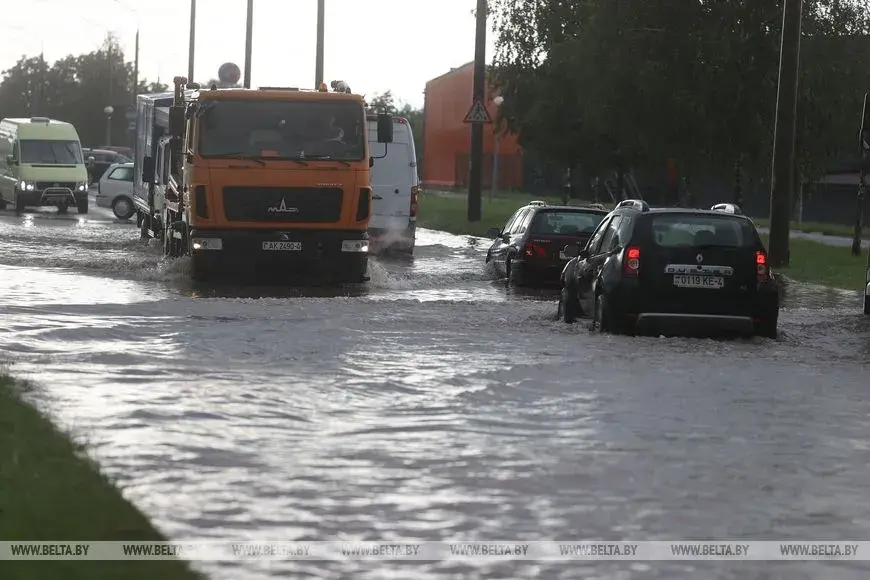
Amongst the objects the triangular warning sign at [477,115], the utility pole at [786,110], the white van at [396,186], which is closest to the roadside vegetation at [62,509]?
the utility pole at [786,110]

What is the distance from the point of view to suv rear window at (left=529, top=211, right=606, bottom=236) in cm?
2347

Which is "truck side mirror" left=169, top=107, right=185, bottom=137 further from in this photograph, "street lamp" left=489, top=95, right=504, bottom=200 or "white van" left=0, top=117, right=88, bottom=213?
"white van" left=0, top=117, right=88, bottom=213

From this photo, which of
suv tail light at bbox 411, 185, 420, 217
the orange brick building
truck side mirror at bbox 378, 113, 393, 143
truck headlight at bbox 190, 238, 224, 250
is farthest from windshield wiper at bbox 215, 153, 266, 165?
the orange brick building

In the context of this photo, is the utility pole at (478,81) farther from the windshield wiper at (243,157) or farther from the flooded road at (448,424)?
the flooded road at (448,424)

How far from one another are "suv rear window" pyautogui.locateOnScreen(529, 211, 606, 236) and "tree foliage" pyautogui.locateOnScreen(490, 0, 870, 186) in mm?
10241

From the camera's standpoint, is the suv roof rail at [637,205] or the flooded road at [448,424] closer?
the flooded road at [448,424]

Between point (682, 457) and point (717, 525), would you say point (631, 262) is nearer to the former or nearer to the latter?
point (682, 457)

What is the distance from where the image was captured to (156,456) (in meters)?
8.84

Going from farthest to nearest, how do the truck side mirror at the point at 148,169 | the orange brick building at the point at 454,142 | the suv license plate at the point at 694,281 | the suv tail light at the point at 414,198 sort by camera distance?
the orange brick building at the point at 454,142
the suv tail light at the point at 414,198
the truck side mirror at the point at 148,169
the suv license plate at the point at 694,281

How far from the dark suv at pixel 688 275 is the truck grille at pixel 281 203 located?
685 centimetres

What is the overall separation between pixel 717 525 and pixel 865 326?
11685mm

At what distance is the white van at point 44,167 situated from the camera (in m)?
46.9

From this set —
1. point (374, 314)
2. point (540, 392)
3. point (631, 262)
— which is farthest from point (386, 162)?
point (540, 392)

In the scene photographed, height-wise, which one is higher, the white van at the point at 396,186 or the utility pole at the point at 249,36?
the utility pole at the point at 249,36
